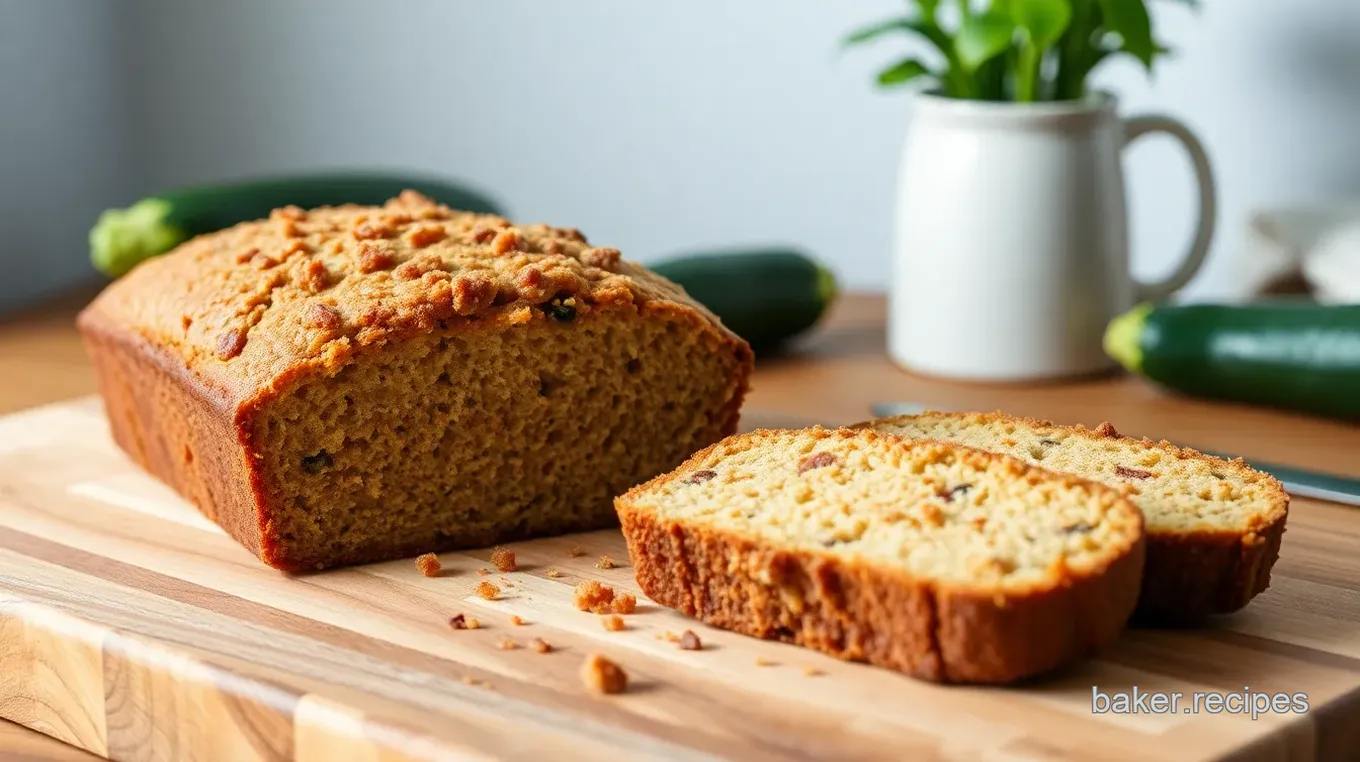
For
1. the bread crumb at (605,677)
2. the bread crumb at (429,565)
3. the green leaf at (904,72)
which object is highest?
the green leaf at (904,72)

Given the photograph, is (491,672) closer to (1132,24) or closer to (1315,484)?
(1315,484)

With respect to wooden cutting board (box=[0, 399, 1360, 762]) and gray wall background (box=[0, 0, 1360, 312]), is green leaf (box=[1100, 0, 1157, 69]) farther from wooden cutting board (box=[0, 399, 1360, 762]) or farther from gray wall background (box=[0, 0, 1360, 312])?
wooden cutting board (box=[0, 399, 1360, 762])

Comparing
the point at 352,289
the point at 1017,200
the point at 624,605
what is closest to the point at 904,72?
the point at 1017,200

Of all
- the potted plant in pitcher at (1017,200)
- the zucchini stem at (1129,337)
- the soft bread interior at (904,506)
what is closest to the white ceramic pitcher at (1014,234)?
the potted plant in pitcher at (1017,200)

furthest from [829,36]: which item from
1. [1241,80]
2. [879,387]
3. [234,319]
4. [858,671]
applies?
[858,671]

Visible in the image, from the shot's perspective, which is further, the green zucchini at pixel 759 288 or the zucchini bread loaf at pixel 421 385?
the green zucchini at pixel 759 288

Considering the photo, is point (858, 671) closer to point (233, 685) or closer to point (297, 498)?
point (233, 685)

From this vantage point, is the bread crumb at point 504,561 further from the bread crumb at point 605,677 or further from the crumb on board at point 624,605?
the bread crumb at point 605,677

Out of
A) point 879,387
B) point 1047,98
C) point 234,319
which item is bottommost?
point 879,387
